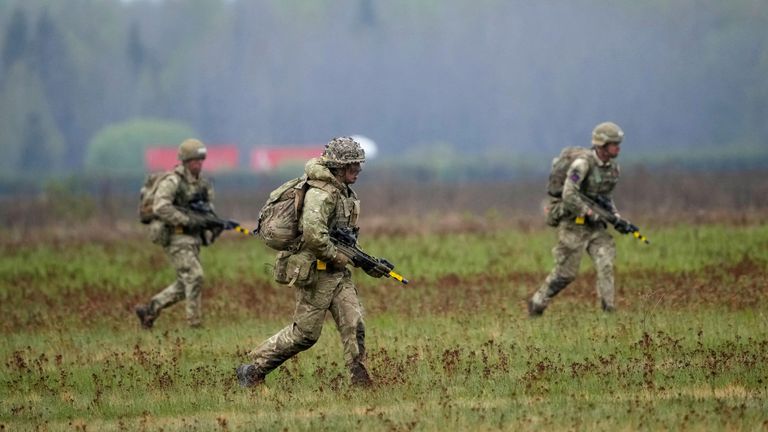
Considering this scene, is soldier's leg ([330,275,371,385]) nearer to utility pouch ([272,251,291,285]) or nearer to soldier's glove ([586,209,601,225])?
utility pouch ([272,251,291,285])

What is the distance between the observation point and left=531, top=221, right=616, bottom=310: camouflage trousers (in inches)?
589

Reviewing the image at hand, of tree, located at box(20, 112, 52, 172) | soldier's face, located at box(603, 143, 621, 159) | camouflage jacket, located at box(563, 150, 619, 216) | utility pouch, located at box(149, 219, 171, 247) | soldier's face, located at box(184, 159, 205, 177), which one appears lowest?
utility pouch, located at box(149, 219, 171, 247)

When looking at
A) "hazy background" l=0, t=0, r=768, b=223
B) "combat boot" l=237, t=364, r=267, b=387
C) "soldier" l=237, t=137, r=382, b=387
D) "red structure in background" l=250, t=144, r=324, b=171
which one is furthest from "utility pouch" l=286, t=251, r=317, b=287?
"hazy background" l=0, t=0, r=768, b=223

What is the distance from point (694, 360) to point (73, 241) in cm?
1940

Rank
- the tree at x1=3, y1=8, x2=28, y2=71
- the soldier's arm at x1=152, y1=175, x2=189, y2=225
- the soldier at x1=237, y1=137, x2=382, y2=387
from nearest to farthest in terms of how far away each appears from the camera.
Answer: the soldier at x1=237, y1=137, x2=382, y2=387 < the soldier's arm at x1=152, y1=175, x2=189, y2=225 < the tree at x1=3, y1=8, x2=28, y2=71

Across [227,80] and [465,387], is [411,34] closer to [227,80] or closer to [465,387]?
[227,80]

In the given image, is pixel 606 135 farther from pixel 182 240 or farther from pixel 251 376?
pixel 251 376

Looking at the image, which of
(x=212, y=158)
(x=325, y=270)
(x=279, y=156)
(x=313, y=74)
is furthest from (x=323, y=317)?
(x=313, y=74)

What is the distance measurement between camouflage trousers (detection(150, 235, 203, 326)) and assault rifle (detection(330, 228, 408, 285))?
194 inches

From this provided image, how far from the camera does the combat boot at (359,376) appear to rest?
438 inches

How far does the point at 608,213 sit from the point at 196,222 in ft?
15.9

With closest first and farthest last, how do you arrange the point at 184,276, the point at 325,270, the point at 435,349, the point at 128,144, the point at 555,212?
the point at 325,270 < the point at 435,349 < the point at 555,212 < the point at 184,276 < the point at 128,144

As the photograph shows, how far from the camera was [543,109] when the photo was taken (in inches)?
4616

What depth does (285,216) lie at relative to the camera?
10.9m
